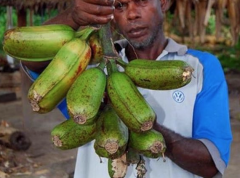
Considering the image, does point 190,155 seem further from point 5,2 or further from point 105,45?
point 5,2

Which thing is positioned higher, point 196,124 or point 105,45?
point 105,45

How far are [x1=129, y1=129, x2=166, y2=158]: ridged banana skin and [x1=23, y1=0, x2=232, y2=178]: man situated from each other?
33cm

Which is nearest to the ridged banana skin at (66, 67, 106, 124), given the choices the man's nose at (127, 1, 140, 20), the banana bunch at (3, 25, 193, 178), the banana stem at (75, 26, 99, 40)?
the banana bunch at (3, 25, 193, 178)

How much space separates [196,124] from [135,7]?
1.63 feet

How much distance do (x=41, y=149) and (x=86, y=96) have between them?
4.86 meters

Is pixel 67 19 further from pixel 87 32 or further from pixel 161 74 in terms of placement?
pixel 161 74

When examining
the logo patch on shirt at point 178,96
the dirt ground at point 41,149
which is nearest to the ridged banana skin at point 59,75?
the logo patch on shirt at point 178,96

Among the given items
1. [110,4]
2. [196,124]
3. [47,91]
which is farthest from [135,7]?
[47,91]

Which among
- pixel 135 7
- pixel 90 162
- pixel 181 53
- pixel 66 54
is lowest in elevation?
pixel 90 162

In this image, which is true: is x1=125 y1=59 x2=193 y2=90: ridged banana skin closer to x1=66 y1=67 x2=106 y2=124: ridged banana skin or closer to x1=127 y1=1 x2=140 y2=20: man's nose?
x1=66 y1=67 x2=106 y2=124: ridged banana skin

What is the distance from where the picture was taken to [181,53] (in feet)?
6.18

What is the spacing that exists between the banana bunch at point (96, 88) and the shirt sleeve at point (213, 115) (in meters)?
0.49

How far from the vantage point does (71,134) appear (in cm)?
121

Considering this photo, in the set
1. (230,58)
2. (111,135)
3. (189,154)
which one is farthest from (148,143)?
(230,58)
